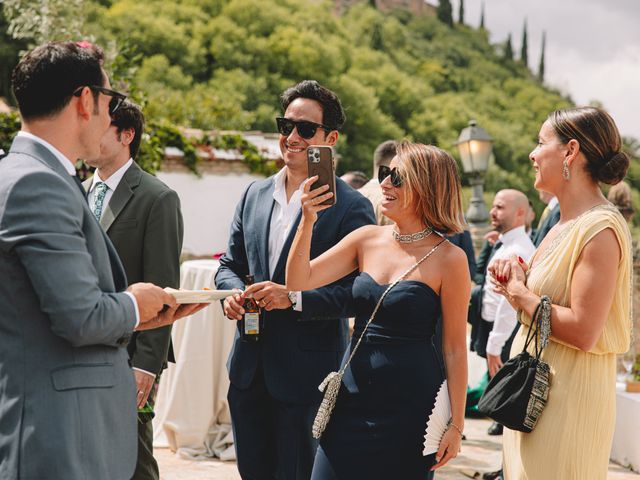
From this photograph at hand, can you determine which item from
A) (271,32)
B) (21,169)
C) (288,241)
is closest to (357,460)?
(288,241)

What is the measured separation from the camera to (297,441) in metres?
3.56

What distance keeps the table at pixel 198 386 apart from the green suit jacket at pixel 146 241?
2377 mm

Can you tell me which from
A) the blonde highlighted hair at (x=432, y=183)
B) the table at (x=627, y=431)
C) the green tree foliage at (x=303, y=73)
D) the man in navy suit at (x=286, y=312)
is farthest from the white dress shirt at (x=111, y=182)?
the green tree foliage at (x=303, y=73)

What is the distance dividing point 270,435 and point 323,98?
66.8 inches

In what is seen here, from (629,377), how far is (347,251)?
4.17 meters

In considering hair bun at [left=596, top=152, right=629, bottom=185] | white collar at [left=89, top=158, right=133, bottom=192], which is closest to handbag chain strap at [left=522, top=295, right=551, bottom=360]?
hair bun at [left=596, top=152, right=629, bottom=185]

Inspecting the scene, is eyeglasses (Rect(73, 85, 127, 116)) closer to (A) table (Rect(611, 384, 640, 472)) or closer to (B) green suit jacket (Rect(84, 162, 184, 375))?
(B) green suit jacket (Rect(84, 162, 184, 375))

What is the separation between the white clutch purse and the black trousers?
28.6 inches

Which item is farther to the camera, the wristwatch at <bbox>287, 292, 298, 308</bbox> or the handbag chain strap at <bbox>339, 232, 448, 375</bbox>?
the wristwatch at <bbox>287, 292, 298, 308</bbox>

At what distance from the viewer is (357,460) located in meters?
3.02

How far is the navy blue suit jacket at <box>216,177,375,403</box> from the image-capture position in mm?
3545

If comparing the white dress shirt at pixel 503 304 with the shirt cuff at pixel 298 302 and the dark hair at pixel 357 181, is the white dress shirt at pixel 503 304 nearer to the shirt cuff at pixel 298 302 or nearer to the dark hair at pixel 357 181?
the dark hair at pixel 357 181

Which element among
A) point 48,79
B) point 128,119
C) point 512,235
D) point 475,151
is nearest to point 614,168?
point 48,79

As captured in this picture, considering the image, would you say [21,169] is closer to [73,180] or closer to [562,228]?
[73,180]
